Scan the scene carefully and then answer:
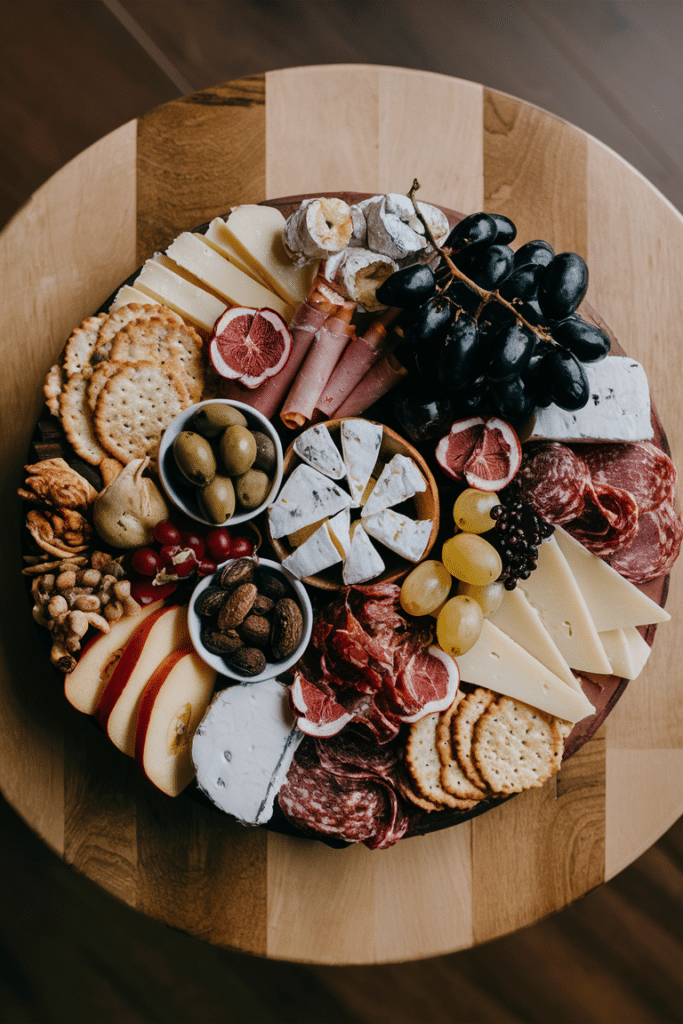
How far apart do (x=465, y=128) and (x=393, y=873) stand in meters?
1.56

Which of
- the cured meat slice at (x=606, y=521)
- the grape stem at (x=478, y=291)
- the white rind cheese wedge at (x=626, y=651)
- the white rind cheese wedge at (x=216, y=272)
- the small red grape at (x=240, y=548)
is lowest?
the small red grape at (x=240, y=548)

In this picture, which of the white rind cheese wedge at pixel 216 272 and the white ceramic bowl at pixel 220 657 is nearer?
the white ceramic bowl at pixel 220 657

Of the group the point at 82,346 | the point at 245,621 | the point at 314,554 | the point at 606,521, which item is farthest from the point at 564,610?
the point at 82,346

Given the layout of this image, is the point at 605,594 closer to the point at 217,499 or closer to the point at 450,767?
the point at 450,767

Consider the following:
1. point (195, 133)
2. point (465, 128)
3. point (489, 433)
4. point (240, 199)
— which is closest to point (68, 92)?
point (195, 133)

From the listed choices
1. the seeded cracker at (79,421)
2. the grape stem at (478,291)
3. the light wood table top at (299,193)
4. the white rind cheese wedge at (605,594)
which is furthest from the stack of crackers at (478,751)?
the seeded cracker at (79,421)

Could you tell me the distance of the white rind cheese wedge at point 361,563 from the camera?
1.27 meters

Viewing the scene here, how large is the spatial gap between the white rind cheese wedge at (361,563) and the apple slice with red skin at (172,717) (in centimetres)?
32

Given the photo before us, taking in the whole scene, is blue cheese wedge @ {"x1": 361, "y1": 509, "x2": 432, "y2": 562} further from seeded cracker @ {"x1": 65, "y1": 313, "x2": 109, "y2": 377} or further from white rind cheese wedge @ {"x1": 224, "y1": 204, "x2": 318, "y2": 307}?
seeded cracker @ {"x1": 65, "y1": 313, "x2": 109, "y2": 377}

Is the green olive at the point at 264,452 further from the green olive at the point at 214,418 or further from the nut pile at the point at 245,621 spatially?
the nut pile at the point at 245,621

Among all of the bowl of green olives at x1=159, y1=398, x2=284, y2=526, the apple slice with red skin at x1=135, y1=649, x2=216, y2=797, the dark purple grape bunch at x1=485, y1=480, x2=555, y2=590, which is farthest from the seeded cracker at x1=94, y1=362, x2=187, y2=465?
the dark purple grape bunch at x1=485, y1=480, x2=555, y2=590

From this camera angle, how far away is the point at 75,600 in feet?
3.96

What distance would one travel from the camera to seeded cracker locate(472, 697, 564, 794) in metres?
1.30

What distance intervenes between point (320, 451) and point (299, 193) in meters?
0.58
